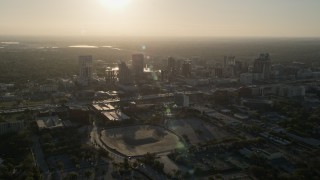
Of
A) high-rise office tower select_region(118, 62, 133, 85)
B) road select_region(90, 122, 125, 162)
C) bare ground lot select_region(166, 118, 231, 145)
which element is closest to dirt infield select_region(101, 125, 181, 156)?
road select_region(90, 122, 125, 162)

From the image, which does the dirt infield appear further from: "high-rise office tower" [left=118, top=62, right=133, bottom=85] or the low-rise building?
"high-rise office tower" [left=118, top=62, right=133, bottom=85]

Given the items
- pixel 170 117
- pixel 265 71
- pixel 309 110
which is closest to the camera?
pixel 170 117

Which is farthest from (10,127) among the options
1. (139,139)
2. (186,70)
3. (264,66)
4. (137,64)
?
(264,66)

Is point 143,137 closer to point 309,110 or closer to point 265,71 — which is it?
point 309,110

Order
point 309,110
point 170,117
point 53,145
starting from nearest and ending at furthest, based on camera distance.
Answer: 1. point 53,145
2. point 170,117
3. point 309,110

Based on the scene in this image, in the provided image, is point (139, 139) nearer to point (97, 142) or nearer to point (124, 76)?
point (97, 142)

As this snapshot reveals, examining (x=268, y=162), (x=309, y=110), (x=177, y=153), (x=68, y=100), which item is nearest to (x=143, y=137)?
(x=177, y=153)
